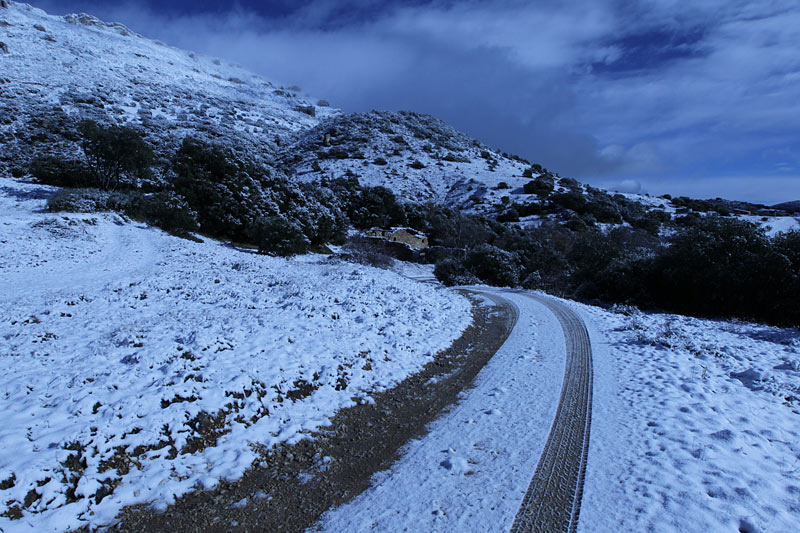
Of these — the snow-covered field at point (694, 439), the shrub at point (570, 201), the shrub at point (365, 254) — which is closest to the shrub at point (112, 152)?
the shrub at point (365, 254)

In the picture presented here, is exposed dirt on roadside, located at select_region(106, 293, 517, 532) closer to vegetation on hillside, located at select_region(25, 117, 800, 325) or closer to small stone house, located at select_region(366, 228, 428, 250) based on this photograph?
vegetation on hillside, located at select_region(25, 117, 800, 325)

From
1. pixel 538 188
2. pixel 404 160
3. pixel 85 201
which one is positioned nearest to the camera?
pixel 85 201

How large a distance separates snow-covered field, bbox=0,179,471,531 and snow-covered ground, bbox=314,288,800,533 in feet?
6.67

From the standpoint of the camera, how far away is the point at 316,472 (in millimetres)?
5098

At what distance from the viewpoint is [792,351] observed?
1046cm

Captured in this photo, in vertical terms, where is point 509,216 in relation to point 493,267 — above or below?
above

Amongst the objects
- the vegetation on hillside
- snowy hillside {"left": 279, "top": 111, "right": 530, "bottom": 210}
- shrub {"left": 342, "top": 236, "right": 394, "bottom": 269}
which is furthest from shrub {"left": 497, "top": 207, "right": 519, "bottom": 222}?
shrub {"left": 342, "top": 236, "right": 394, "bottom": 269}

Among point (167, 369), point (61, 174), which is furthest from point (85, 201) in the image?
point (167, 369)

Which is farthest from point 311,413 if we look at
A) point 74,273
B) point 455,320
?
point 74,273

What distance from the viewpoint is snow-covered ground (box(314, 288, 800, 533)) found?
162 inches

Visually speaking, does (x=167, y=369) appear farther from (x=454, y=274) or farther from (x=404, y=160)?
(x=404, y=160)

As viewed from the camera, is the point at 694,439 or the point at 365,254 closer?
the point at 694,439

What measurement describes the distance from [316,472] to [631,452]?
14.1 feet

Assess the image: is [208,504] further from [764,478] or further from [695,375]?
[695,375]
